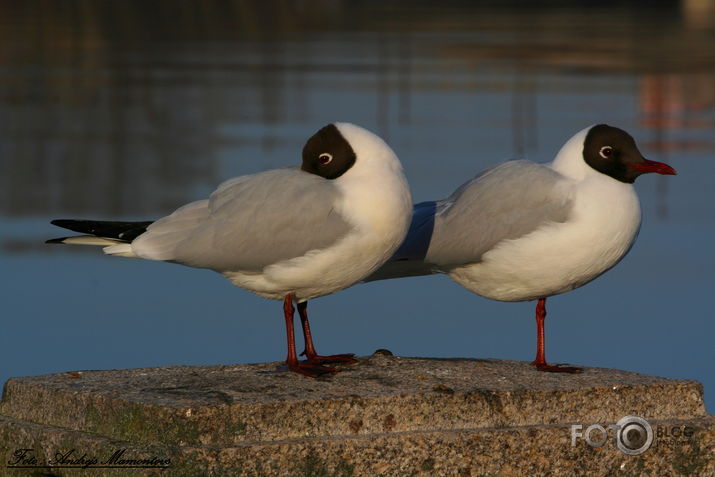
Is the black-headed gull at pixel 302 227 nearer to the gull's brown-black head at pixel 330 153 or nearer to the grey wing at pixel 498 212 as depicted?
the gull's brown-black head at pixel 330 153

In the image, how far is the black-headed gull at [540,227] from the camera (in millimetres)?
7195

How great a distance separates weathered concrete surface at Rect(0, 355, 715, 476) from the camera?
5.71m

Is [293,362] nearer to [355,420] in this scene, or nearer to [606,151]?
[355,420]

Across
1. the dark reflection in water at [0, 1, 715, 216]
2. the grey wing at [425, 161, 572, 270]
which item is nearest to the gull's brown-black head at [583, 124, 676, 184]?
the grey wing at [425, 161, 572, 270]

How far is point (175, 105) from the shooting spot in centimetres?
2128

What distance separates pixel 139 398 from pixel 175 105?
15635mm

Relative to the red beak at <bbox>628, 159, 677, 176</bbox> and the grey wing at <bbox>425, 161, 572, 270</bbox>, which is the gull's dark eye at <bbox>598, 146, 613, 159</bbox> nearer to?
the red beak at <bbox>628, 159, 677, 176</bbox>

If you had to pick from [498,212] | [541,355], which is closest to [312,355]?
[541,355]

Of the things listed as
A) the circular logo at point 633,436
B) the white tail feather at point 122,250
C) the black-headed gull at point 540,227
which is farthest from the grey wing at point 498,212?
the white tail feather at point 122,250

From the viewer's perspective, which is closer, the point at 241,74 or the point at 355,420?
the point at 355,420

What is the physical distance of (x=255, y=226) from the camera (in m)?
6.89

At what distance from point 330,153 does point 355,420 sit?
55.5 inches

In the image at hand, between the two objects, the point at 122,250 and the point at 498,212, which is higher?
the point at 498,212

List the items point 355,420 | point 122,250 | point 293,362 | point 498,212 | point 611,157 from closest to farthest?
point 355,420, point 293,362, point 122,250, point 611,157, point 498,212
